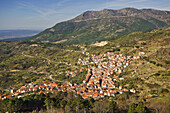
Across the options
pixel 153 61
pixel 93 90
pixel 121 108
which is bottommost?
pixel 93 90

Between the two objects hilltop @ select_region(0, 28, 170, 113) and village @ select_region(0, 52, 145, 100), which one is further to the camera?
village @ select_region(0, 52, 145, 100)

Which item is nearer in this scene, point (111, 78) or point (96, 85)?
point (96, 85)

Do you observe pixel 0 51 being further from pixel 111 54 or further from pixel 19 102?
pixel 19 102

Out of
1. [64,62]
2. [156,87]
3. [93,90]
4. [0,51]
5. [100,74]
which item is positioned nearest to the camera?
[156,87]

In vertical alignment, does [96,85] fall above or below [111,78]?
below

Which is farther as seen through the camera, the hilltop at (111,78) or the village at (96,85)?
the village at (96,85)

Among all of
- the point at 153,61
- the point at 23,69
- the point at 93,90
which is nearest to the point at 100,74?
the point at 93,90

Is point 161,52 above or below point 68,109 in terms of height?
above

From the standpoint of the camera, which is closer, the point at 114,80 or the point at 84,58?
the point at 114,80
